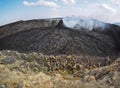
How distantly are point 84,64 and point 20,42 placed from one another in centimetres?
621

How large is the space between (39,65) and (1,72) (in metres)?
2.12

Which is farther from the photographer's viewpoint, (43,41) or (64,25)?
(64,25)

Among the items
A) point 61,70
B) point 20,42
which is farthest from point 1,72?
point 20,42

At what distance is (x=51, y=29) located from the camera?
2161 cm

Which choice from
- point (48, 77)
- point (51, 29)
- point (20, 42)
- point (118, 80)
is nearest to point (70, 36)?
point (51, 29)

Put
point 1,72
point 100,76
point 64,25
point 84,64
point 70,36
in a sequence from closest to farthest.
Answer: point 100,76, point 1,72, point 84,64, point 70,36, point 64,25

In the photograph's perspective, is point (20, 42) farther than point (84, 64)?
Yes

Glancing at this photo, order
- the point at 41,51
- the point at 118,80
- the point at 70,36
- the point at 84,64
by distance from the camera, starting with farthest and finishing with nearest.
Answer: the point at 70,36 < the point at 41,51 < the point at 84,64 < the point at 118,80

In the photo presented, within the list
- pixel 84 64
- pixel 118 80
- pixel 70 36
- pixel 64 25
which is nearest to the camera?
pixel 118 80

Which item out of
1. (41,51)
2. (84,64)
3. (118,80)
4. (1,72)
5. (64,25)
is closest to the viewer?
(118,80)

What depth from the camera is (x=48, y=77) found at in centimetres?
1514

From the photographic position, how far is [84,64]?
55.5 ft

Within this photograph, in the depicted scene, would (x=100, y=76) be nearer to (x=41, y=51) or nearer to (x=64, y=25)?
(x=41, y=51)

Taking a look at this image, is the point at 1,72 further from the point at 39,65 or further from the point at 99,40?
the point at 99,40
